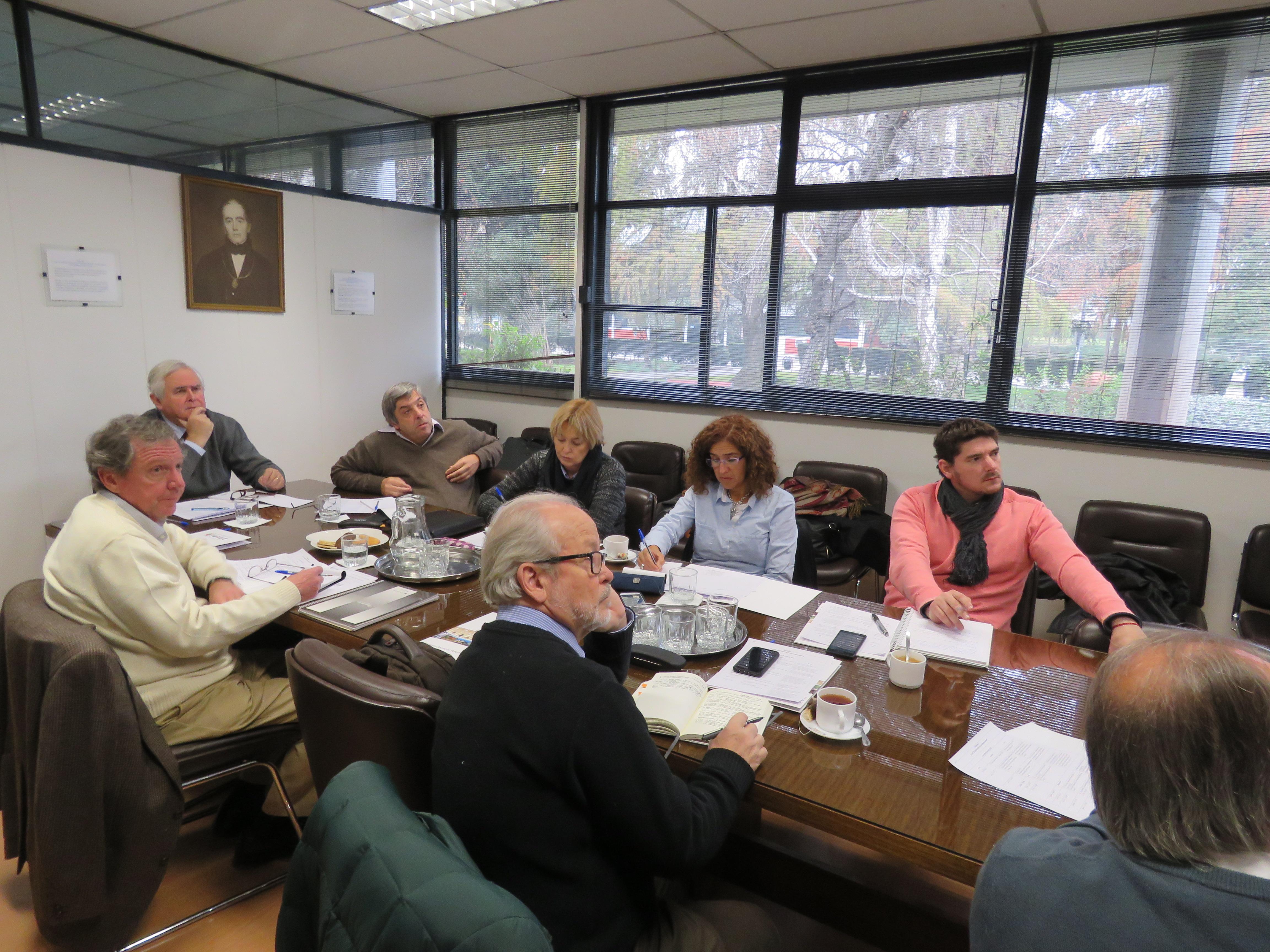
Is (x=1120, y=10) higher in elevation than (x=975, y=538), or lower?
higher

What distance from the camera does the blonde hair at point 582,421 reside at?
3.03 meters

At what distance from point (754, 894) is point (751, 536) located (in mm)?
1144

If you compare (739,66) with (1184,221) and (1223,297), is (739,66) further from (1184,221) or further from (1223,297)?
(1223,297)

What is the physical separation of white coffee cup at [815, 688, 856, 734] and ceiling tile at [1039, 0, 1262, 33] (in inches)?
124

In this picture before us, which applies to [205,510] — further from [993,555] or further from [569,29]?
[993,555]

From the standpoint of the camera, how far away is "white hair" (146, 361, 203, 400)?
335 centimetres

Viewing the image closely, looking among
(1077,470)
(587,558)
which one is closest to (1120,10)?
(1077,470)

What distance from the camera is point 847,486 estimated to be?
3.94 meters

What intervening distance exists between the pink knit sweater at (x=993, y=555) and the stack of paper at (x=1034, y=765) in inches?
27.3

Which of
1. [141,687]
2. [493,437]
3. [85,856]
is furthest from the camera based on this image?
[493,437]

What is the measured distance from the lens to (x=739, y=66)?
4137 mm

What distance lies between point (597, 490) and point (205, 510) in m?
1.55

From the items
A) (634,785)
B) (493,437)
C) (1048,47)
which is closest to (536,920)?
(634,785)

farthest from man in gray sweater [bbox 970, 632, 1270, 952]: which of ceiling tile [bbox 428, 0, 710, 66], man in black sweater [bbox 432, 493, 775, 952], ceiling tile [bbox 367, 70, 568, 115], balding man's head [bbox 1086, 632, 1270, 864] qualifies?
ceiling tile [bbox 367, 70, 568, 115]
